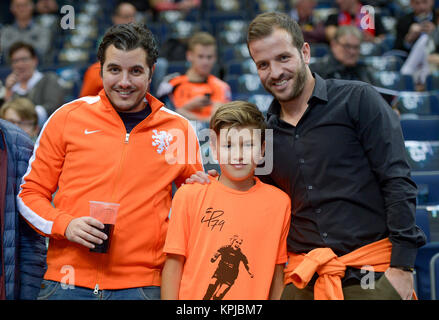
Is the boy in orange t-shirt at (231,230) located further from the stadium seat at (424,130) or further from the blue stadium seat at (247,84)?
the blue stadium seat at (247,84)

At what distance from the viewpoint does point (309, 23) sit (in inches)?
269

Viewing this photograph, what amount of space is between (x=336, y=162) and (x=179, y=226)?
0.59 m

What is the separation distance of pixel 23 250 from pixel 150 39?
935mm

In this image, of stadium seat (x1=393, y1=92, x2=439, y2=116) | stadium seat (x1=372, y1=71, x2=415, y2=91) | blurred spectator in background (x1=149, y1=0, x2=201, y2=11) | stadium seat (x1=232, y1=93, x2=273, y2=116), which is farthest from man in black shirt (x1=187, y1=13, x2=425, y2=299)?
blurred spectator in background (x1=149, y1=0, x2=201, y2=11)

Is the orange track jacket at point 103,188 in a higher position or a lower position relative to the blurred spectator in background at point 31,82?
lower

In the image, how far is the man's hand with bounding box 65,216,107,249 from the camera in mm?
1771

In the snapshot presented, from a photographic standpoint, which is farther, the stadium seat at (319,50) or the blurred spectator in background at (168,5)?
the blurred spectator in background at (168,5)

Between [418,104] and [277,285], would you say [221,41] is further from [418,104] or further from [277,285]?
[277,285]

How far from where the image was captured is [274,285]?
1.89 meters

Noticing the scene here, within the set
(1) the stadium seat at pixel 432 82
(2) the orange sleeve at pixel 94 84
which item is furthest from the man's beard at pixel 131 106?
(1) the stadium seat at pixel 432 82

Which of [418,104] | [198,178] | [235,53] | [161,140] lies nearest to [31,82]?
[235,53]

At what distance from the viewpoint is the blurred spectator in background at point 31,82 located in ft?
15.4

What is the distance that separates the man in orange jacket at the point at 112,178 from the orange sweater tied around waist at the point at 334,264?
1.77ft

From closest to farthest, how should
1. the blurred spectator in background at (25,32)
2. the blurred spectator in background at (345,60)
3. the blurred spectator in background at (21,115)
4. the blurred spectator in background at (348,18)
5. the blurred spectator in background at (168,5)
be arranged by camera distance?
the blurred spectator in background at (21,115)
the blurred spectator in background at (345,60)
the blurred spectator in background at (348,18)
the blurred spectator in background at (25,32)
the blurred spectator in background at (168,5)
